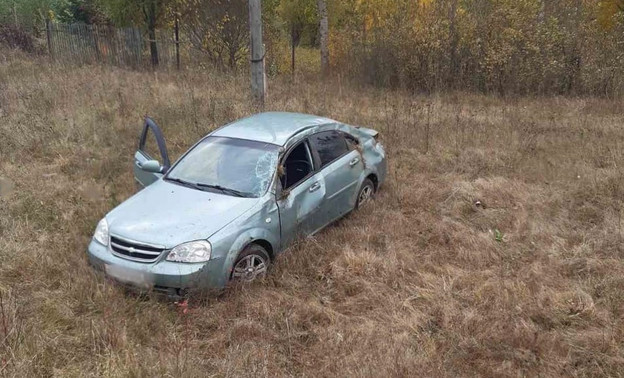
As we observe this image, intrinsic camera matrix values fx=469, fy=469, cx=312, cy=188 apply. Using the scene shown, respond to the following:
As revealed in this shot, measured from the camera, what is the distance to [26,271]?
4512mm

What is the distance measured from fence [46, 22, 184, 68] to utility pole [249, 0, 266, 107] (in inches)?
248

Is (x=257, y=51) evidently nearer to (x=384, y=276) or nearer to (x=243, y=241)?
(x=243, y=241)

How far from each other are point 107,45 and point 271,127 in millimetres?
12471

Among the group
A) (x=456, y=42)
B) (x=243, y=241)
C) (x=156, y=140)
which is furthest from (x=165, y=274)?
(x=456, y=42)

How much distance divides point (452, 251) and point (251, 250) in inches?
89.6

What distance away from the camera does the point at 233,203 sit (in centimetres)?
450

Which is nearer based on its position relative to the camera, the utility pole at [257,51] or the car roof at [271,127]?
the car roof at [271,127]

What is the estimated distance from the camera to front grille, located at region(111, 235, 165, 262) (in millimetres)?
4035

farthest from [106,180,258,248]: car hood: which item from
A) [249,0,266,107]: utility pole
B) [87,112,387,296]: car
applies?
[249,0,266,107]: utility pole

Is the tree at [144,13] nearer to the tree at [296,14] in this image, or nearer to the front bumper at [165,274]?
the tree at [296,14]

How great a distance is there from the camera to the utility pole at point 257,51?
29.6 feet

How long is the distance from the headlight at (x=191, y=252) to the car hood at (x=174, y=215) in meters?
0.05

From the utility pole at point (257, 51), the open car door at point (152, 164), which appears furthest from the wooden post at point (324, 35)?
the open car door at point (152, 164)

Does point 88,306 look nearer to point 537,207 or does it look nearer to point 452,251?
point 452,251
